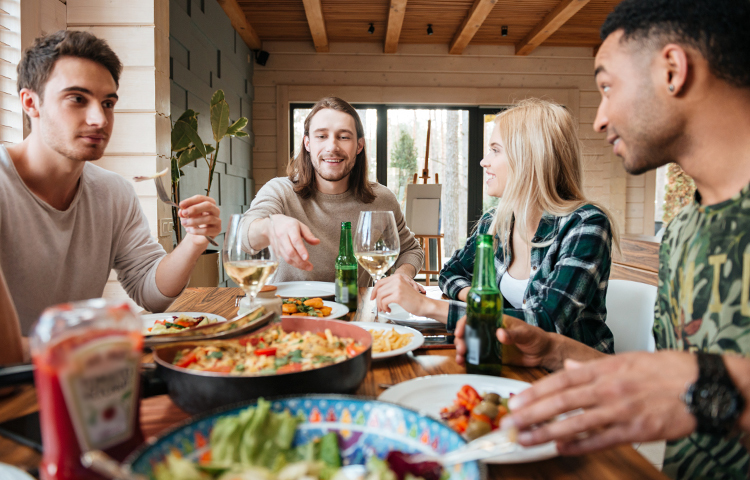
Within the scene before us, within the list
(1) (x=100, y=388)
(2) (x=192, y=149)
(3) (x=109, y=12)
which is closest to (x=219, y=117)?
(2) (x=192, y=149)

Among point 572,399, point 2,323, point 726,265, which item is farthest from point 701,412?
point 2,323

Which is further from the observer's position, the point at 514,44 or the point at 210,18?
the point at 514,44

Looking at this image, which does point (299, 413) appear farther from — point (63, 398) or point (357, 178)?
point (357, 178)

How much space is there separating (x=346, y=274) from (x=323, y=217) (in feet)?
3.19

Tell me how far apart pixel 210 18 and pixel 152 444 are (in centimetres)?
427

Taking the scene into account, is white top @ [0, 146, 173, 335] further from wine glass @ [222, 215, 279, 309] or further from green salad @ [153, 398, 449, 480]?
green salad @ [153, 398, 449, 480]

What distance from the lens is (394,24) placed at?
4711 millimetres

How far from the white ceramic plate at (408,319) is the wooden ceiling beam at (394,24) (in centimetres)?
373

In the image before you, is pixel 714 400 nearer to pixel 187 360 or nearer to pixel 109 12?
pixel 187 360

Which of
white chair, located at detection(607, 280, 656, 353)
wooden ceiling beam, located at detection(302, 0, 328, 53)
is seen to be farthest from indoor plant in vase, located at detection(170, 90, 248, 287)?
white chair, located at detection(607, 280, 656, 353)

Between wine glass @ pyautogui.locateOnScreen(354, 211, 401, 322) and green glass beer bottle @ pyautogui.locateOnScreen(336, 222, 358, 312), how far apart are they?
0.62 feet

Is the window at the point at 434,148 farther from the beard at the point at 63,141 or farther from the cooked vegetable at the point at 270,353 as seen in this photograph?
the cooked vegetable at the point at 270,353

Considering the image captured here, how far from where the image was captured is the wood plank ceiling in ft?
Answer: 14.5

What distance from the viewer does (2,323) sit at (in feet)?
2.62
